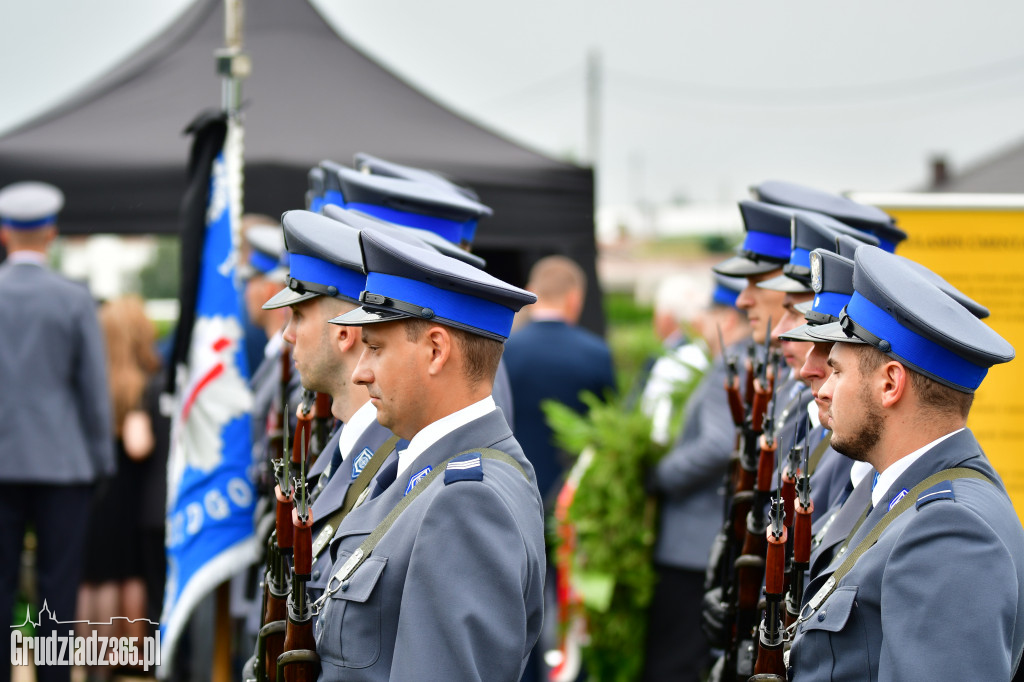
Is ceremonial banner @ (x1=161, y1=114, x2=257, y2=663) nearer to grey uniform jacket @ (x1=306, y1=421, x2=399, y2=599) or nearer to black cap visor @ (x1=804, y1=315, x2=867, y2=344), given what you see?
grey uniform jacket @ (x1=306, y1=421, x2=399, y2=599)

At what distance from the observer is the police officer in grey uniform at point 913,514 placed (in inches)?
79.0

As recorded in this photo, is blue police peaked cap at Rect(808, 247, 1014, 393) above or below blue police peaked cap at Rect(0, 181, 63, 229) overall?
above

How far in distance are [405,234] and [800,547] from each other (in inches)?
47.1

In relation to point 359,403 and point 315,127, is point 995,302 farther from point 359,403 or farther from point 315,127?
point 315,127

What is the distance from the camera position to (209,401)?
16.3ft

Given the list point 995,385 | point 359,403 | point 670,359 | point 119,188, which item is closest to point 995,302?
point 995,385

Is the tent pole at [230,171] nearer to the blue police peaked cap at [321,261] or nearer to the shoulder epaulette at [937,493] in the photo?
the blue police peaked cap at [321,261]

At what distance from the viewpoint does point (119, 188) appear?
6.45 m

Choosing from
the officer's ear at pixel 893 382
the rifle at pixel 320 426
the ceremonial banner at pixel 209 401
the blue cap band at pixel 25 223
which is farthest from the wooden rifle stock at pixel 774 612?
the blue cap band at pixel 25 223

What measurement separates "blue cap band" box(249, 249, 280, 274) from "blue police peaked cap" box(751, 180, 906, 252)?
8.57 ft

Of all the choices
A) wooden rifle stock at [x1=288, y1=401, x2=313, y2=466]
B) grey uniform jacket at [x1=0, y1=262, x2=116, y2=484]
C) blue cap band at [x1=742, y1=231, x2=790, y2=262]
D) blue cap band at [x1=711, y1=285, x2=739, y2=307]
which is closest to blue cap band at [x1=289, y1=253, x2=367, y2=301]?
wooden rifle stock at [x1=288, y1=401, x2=313, y2=466]

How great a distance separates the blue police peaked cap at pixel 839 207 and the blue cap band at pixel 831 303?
45.2 inches

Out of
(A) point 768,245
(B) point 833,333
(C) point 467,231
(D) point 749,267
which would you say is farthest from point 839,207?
(B) point 833,333

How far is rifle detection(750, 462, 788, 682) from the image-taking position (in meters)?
2.41
